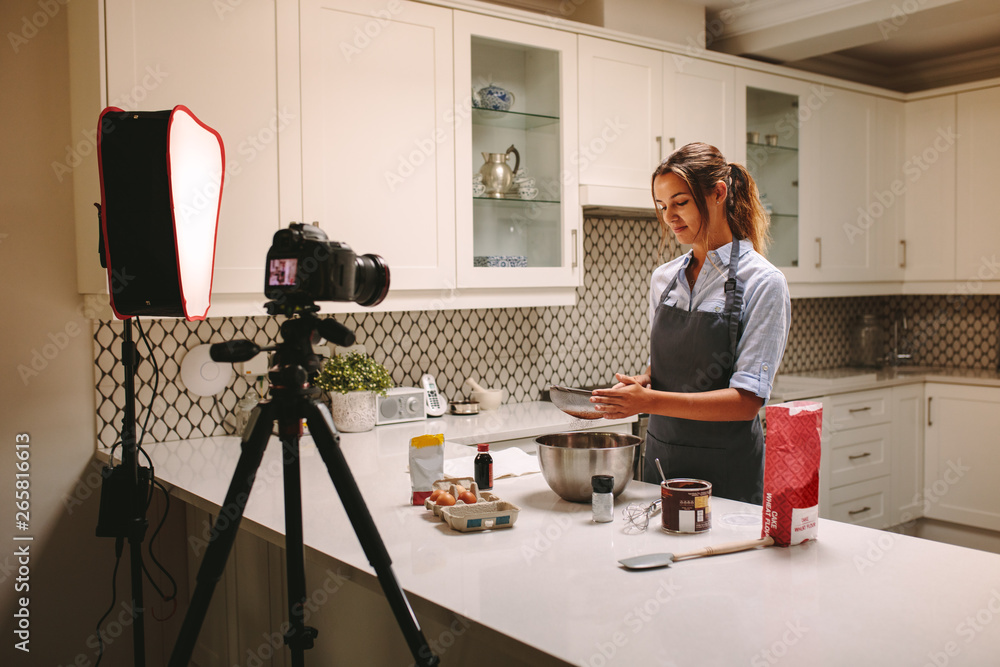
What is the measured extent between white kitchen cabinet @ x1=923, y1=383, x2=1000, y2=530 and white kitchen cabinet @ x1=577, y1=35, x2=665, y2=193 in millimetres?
1919

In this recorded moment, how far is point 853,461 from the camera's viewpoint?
3.65 metres

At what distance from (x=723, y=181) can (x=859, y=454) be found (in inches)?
90.8

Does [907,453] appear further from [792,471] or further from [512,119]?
[792,471]

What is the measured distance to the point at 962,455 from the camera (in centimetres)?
375

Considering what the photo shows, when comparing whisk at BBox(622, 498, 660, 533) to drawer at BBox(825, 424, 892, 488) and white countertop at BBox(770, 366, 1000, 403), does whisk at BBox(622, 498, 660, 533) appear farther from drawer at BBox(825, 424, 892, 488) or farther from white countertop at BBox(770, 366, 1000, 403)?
drawer at BBox(825, 424, 892, 488)

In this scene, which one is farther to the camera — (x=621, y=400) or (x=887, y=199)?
(x=887, y=199)

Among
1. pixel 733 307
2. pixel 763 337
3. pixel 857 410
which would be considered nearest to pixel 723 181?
pixel 733 307

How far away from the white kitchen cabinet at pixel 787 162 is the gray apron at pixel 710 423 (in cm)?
182

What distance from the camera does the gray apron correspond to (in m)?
1.85

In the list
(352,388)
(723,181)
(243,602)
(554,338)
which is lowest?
(243,602)

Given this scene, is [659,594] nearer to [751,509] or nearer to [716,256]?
[751,509]

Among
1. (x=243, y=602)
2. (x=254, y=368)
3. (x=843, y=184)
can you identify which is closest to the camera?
(x=243, y=602)

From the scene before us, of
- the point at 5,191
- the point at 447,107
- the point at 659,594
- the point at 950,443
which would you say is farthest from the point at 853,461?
the point at 5,191

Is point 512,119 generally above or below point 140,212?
above
